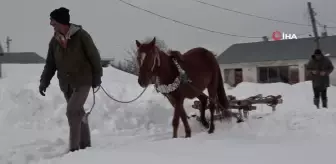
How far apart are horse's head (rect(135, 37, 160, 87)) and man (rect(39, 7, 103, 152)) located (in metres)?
0.77

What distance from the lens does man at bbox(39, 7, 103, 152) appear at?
5.44 m

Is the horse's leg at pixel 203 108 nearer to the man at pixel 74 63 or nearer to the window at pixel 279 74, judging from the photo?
the man at pixel 74 63

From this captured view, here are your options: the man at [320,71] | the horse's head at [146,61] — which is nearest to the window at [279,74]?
the man at [320,71]

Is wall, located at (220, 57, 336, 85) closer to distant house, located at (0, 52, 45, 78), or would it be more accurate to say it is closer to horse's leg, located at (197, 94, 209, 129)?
distant house, located at (0, 52, 45, 78)

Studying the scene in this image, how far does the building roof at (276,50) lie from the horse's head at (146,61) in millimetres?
39065

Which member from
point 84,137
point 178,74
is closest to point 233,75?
point 178,74

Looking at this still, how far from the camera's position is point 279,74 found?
44.6 meters

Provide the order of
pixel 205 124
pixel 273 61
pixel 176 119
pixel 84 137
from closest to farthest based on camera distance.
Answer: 1. pixel 84 137
2. pixel 176 119
3. pixel 205 124
4. pixel 273 61

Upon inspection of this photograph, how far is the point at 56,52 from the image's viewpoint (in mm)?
5723

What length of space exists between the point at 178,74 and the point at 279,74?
39.3 meters

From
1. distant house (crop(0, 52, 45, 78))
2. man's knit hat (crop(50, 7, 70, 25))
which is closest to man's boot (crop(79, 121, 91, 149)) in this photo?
man's knit hat (crop(50, 7, 70, 25))

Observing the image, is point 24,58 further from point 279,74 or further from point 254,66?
point 279,74

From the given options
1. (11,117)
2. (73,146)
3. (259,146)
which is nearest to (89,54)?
(73,146)

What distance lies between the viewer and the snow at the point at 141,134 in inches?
167
